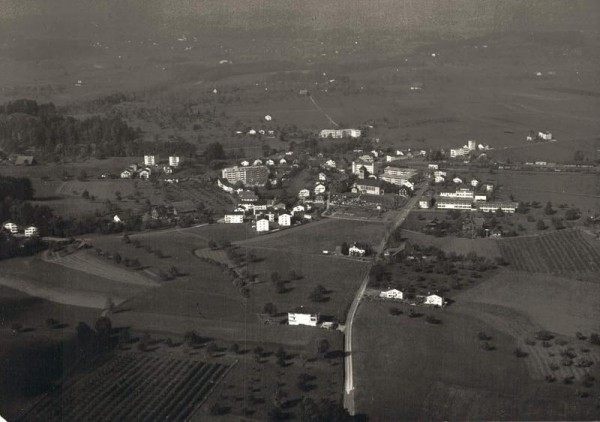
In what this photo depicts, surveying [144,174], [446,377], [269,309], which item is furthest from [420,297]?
[144,174]

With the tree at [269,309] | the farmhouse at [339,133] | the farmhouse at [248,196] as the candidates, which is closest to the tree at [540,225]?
the farmhouse at [248,196]

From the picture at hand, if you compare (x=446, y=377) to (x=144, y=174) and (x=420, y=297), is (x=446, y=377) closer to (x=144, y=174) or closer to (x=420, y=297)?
(x=420, y=297)

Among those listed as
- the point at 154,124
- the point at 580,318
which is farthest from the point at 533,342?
the point at 154,124

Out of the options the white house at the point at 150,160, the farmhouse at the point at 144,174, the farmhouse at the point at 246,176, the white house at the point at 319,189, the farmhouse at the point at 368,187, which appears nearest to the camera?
the white house at the point at 319,189

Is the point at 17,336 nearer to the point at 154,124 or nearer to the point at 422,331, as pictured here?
the point at 422,331

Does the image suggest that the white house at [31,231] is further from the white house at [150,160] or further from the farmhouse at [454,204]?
the farmhouse at [454,204]

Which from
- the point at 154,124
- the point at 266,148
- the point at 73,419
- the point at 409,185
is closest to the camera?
the point at 73,419
